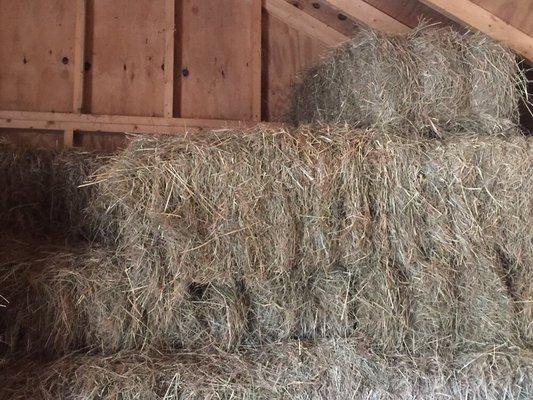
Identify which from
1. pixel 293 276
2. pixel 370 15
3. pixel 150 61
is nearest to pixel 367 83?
pixel 370 15

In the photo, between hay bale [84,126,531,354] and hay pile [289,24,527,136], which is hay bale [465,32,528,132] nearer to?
hay pile [289,24,527,136]

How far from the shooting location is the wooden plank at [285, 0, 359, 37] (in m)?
3.84

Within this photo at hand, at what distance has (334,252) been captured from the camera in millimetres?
2338

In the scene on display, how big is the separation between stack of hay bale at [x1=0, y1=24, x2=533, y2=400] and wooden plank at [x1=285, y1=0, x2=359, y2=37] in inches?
64.3

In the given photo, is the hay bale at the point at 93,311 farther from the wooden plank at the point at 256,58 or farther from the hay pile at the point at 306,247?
the wooden plank at the point at 256,58

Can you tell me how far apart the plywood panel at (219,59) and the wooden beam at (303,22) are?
0.46 ft

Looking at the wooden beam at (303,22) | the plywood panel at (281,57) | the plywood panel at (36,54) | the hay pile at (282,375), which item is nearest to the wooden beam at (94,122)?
the plywood panel at (36,54)

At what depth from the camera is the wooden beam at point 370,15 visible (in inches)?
136

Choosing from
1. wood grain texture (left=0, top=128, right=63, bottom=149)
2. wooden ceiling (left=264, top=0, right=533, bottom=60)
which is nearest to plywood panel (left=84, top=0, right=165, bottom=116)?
wood grain texture (left=0, top=128, right=63, bottom=149)

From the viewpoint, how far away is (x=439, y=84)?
271 cm

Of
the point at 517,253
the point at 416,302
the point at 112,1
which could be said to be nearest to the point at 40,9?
the point at 112,1

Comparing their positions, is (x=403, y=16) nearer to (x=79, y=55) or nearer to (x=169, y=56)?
(x=169, y=56)

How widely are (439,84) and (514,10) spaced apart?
26.6 inches

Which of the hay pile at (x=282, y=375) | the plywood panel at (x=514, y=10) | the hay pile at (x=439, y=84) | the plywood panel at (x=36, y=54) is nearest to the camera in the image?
the hay pile at (x=282, y=375)
